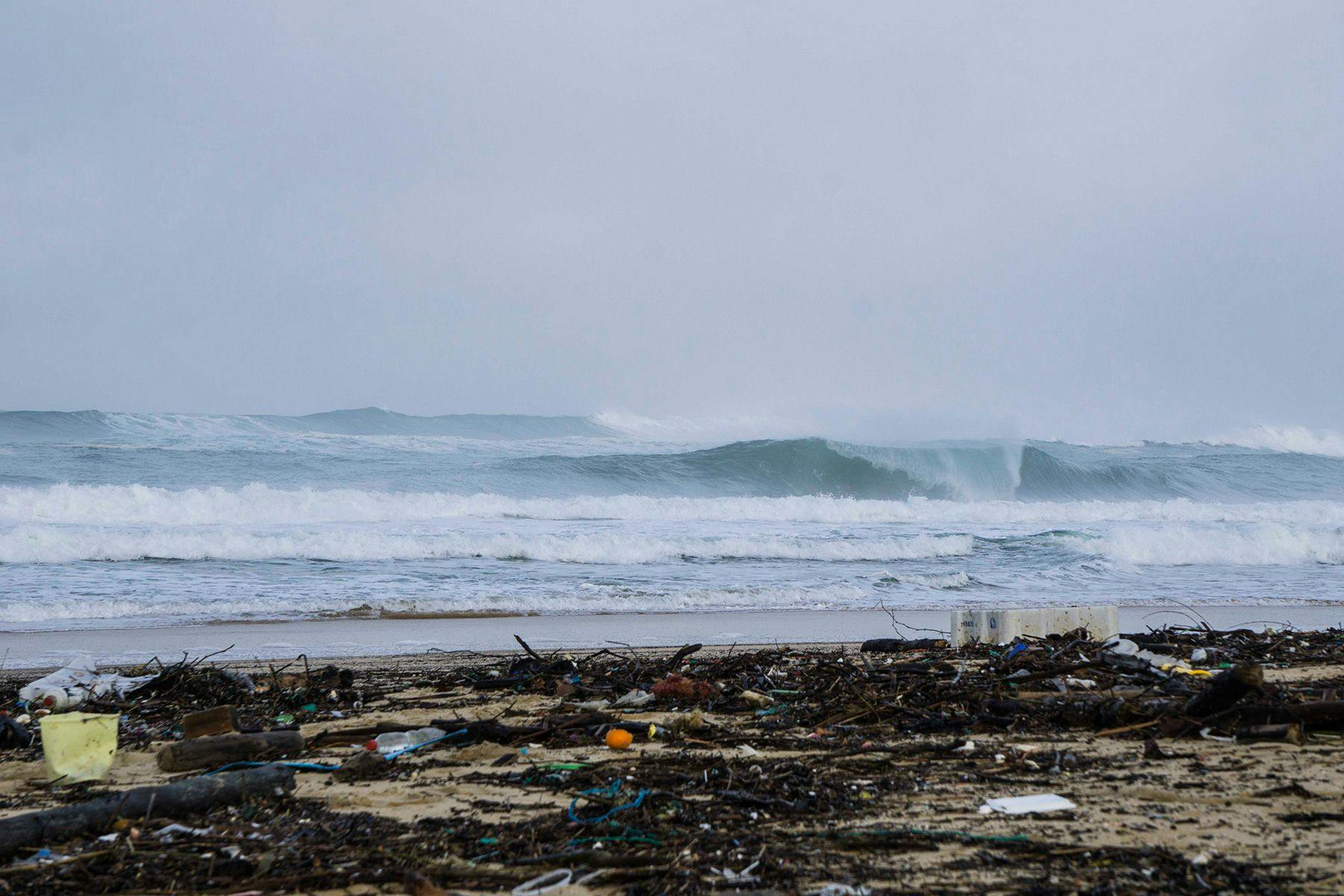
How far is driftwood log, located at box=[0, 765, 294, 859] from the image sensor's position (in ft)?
7.92

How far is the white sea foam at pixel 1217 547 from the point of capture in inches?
587

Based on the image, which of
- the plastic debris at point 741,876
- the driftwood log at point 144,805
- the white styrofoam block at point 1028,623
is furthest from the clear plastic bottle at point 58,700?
the white styrofoam block at point 1028,623

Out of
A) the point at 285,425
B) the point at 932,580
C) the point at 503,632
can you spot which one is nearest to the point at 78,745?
the point at 503,632

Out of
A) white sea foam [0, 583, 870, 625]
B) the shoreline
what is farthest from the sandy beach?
white sea foam [0, 583, 870, 625]

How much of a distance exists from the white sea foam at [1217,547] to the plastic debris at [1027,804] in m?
13.0

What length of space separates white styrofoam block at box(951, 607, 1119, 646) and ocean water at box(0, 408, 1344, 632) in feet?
13.6

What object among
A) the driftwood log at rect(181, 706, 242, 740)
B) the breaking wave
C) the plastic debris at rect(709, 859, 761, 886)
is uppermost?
the breaking wave

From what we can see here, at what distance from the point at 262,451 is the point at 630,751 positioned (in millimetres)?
26111

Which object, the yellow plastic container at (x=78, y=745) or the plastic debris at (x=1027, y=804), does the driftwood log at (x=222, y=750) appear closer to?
the yellow plastic container at (x=78, y=745)

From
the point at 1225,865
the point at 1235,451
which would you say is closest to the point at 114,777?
the point at 1225,865

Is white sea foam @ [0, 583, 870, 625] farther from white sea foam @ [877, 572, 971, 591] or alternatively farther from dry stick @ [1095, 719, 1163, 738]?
dry stick @ [1095, 719, 1163, 738]

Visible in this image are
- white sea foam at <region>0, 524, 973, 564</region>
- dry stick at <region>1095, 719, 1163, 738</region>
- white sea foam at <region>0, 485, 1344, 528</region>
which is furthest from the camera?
white sea foam at <region>0, 485, 1344, 528</region>

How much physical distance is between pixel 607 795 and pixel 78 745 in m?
1.91

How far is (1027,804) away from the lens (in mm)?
2652
